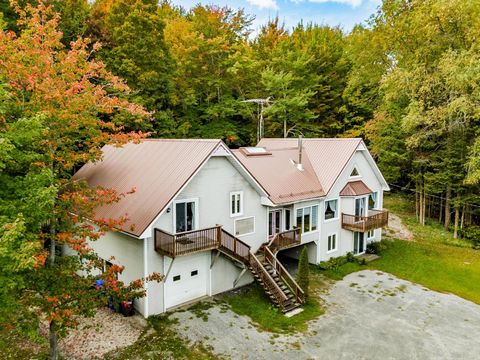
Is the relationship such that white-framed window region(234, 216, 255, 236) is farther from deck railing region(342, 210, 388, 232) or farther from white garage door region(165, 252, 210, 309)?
deck railing region(342, 210, 388, 232)

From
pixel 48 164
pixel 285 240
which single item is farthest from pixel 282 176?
pixel 48 164

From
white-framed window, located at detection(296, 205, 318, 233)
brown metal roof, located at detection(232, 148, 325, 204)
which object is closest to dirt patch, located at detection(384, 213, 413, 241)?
white-framed window, located at detection(296, 205, 318, 233)

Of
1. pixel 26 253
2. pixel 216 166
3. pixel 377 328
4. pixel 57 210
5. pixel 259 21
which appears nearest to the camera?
pixel 26 253

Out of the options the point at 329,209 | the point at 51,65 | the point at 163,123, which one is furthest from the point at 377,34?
the point at 51,65

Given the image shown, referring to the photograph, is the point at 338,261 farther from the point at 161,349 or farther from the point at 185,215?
the point at 161,349

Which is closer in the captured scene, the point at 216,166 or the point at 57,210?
the point at 57,210

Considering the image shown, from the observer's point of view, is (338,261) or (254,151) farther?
(254,151)

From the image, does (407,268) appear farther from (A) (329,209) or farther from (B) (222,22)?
(B) (222,22)
